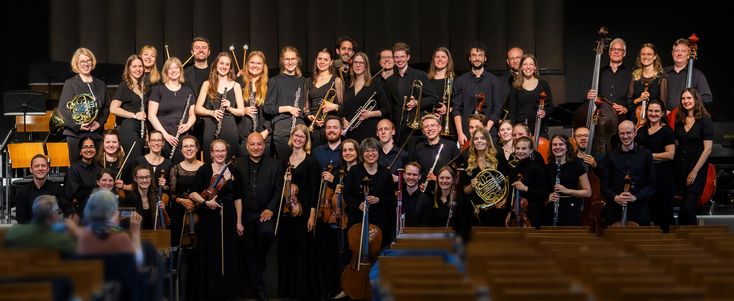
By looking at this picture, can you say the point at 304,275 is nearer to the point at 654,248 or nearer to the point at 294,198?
the point at 294,198

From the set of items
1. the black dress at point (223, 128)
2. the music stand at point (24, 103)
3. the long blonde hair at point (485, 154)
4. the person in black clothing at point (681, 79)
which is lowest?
the long blonde hair at point (485, 154)

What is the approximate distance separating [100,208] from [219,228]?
2669mm

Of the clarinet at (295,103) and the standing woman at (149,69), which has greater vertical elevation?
the standing woman at (149,69)

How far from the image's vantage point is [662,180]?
7.99 metres

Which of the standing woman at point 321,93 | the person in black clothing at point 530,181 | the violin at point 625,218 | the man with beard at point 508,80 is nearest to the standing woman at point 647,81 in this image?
the man with beard at point 508,80

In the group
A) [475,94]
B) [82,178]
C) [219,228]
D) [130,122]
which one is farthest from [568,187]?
[82,178]

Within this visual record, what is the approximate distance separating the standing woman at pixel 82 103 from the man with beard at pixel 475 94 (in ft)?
8.48

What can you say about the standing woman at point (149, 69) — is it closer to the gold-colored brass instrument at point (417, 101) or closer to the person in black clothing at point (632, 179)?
the gold-colored brass instrument at point (417, 101)

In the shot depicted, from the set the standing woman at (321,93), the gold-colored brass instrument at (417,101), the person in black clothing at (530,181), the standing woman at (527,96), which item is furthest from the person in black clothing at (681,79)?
the standing woman at (321,93)

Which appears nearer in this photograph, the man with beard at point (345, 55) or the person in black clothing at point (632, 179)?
the person in black clothing at point (632, 179)

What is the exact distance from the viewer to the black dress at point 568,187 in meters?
7.78

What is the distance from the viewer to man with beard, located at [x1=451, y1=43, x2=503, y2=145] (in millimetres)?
8750

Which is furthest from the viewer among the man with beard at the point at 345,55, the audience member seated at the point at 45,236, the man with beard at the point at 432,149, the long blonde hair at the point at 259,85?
the man with beard at the point at 345,55

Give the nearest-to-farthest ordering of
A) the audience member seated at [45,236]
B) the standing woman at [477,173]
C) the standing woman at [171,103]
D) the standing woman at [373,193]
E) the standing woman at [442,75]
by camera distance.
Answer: the audience member seated at [45,236], the standing woman at [477,173], the standing woman at [373,193], the standing woman at [171,103], the standing woman at [442,75]
